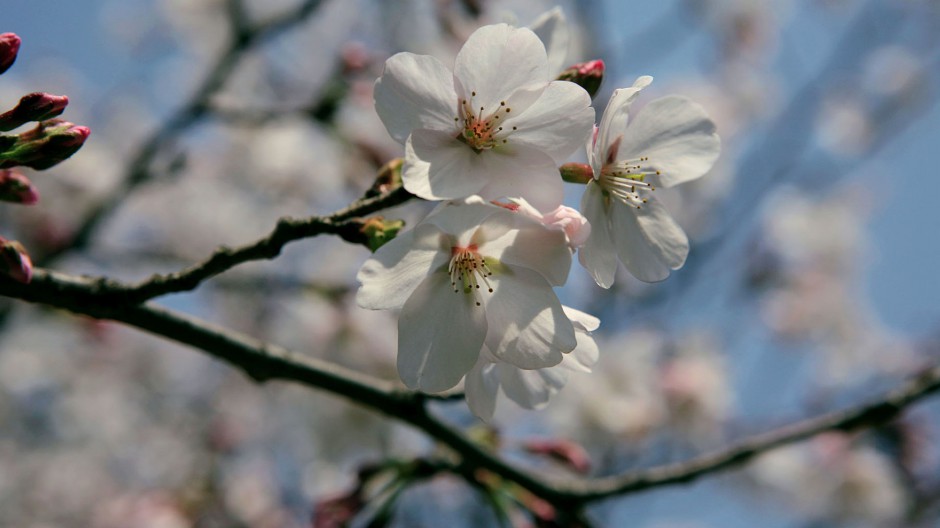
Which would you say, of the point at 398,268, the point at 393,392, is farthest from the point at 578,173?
the point at 393,392

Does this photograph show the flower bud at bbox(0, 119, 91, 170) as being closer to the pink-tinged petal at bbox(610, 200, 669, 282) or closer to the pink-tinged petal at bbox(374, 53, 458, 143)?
the pink-tinged petal at bbox(374, 53, 458, 143)

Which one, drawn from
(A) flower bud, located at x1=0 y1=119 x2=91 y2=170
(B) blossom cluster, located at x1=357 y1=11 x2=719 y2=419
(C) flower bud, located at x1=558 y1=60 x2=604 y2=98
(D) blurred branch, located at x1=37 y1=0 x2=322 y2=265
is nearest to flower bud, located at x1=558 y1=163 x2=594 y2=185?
(B) blossom cluster, located at x1=357 y1=11 x2=719 y2=419

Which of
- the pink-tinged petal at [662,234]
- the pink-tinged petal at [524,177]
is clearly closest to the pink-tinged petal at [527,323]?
the pink-tinged petal at [524,177]

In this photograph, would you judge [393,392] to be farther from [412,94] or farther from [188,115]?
[188,115]

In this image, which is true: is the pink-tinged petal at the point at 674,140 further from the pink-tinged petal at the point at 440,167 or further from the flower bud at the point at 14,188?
the flower bud at the point at 14,188

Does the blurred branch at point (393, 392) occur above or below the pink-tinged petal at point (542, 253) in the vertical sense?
below

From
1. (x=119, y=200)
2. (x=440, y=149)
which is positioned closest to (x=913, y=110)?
(x=119, y=200)
